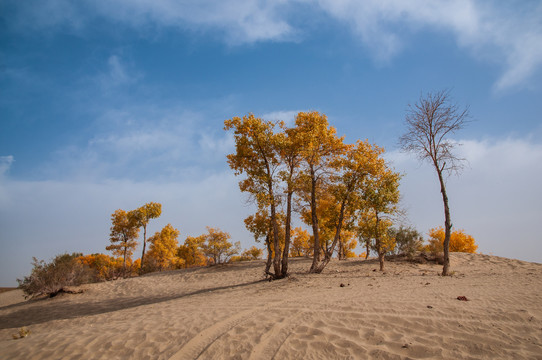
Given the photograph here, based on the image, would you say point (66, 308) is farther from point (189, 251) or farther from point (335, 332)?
point (189, 251)

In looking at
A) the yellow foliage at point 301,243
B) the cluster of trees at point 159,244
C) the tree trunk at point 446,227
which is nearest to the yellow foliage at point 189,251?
the cluster of trees at point 159,244

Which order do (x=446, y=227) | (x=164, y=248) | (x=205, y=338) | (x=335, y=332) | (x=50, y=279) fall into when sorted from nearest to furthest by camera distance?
(x=335, y=332)
(x=205, y=338)
(x=446, y=227)
(x=50, y=279)
(x=164, y=248)

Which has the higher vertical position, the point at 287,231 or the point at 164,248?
the point at 287,231

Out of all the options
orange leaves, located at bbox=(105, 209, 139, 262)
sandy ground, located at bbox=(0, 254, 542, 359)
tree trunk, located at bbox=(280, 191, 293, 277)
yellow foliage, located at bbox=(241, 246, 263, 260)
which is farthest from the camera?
yellow foliage, located at bbox=(241, 246, 263, 260)

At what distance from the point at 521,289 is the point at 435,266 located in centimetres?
1221

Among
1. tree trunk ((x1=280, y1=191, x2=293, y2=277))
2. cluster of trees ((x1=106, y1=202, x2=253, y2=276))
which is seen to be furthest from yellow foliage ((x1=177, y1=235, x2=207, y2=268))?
tree trunk ((x1=280, y1=191, x2=293, y2=277))

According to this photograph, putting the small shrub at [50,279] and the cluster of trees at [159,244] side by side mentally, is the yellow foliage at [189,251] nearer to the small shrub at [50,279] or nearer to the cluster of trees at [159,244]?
the cluster of trees at [159,244]

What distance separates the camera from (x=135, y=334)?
624cm

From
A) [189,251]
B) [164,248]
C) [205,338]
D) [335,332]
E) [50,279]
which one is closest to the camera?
[335,332]

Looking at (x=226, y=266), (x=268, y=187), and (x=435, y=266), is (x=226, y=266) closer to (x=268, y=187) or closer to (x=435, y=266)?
(x=268, y=187)

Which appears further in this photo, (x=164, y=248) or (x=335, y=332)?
(x=164, y=248)

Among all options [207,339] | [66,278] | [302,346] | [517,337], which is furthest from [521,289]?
[66,278]

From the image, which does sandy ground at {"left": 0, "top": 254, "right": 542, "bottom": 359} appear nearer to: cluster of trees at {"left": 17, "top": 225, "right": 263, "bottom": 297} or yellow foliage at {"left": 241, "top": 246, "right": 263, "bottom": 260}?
cluster of trees at {"left": 17, "top": 225, "right": 263, "bottom": 297}

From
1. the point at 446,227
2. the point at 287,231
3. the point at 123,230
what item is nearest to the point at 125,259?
the point at 123,230
